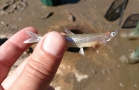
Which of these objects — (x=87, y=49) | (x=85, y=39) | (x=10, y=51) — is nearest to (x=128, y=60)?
(x=87, y=49)

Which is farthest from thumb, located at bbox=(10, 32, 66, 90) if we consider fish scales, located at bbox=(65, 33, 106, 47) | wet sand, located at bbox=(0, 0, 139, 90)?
wet sand, located at bbox=(0, 0, 139, 90)

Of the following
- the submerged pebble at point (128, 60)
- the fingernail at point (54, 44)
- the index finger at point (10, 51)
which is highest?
the fingernail at point (54, 44)

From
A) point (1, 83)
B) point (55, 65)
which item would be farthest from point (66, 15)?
point (55, 65)

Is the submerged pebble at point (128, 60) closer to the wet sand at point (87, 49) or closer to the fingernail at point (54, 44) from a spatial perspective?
the wet sand at point (87, 49)

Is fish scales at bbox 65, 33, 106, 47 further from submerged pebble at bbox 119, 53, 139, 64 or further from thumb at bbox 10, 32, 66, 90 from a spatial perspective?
submerged pebble at bbox 119, 53, 139, 64

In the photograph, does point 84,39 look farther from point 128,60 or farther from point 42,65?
point 128,60

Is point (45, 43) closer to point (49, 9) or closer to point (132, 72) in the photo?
point (132, 72)

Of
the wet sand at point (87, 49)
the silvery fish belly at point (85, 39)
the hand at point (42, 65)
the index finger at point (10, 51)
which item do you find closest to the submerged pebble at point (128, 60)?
the wet sand at point (87, 49)

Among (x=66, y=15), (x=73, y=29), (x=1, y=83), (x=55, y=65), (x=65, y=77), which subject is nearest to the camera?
(x=55, y=65)
